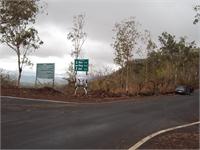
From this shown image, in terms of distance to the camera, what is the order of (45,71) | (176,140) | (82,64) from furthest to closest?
(45,71) → (82,64) → (176,140)

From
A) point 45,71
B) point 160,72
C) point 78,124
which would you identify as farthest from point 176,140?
point 160,72

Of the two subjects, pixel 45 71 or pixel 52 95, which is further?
pixel 45 71

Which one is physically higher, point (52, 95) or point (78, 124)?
point (52, 95)

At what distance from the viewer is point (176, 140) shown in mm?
15133

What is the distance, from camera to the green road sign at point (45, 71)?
35.4 m

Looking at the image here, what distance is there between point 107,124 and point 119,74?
28.2 metres

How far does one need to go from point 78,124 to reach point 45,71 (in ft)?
62.2

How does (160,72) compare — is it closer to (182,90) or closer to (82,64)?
(182,90)

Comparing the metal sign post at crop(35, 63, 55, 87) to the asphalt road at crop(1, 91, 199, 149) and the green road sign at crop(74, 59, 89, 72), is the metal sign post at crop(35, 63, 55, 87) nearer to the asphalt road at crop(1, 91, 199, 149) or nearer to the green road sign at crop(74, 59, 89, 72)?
the green road sign at crop(74, 59, 89, 72)

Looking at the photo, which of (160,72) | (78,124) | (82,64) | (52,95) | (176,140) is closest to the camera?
(176,140)

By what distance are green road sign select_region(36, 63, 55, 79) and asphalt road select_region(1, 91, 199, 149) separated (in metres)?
11.0

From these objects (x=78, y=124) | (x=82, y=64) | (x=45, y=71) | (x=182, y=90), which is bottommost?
(x=78, y=124)

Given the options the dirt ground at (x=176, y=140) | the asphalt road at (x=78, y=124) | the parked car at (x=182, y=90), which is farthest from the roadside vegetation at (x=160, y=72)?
the dirt ground at (x=176, y=140)

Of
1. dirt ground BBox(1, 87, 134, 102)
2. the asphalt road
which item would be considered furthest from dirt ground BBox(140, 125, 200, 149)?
dirt ground BBox(1, 87, 134, 102)
